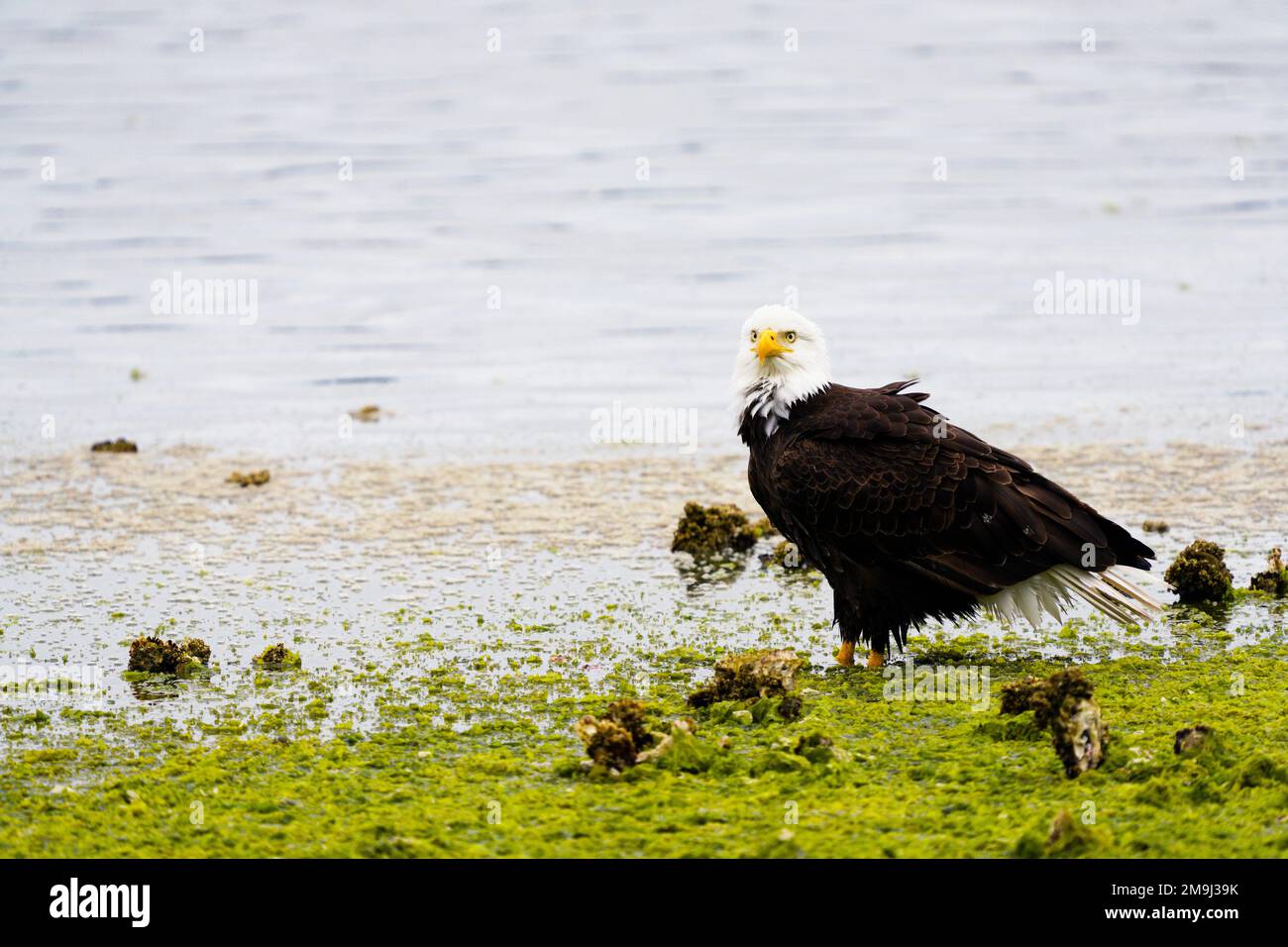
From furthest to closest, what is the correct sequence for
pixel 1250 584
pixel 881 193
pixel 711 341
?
pixel 881 193 < pixel 711 341 < pixel 1250 584

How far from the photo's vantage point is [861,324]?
51.1 ft

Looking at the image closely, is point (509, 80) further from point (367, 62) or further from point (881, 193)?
point (881, 193)

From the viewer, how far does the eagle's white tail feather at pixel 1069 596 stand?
25.1ft

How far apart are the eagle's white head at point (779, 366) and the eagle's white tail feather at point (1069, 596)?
1440 millimetres

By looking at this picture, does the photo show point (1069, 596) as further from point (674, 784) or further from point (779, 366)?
point (674, 784)

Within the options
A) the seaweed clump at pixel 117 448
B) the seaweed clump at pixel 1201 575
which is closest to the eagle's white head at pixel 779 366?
the seaweed clump at pixel 1201 575

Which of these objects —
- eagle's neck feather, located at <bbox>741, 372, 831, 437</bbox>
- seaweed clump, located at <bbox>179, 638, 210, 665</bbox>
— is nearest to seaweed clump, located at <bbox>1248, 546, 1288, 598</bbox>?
eagle's neck feather, located at <bbox>741, 372, 831, 437</bbox>

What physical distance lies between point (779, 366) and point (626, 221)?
1287 cm

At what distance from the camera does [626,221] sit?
2084cm

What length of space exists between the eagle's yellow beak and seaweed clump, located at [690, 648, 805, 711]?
1.94 meters

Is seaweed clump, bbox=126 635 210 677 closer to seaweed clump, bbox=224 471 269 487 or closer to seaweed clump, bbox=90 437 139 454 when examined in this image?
seaweed clump, bbox=224 471 269 487

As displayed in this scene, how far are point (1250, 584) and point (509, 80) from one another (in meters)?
23.8

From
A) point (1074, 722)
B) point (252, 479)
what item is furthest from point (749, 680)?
point (252, 479)

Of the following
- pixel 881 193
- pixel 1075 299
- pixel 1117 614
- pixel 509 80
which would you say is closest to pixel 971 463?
pixel 1117 614
